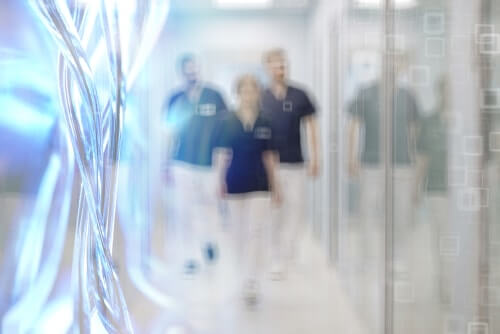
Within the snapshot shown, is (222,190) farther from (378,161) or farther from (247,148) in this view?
(378,161)

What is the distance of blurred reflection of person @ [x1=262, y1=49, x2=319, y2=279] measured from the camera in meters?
2.69

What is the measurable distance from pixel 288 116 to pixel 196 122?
43 centimetres

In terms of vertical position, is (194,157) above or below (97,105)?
below

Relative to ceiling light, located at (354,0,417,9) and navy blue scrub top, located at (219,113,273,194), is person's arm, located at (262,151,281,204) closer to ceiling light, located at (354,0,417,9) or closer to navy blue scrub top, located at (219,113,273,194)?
navy blue scrub top, located at (219,113,273,194)

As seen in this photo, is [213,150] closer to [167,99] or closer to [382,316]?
[167,99]

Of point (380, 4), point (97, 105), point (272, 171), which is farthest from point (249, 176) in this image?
point (380, 4)

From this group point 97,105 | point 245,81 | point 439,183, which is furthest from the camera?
point 245,81

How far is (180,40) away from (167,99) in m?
0.28

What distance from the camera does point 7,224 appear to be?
272cm

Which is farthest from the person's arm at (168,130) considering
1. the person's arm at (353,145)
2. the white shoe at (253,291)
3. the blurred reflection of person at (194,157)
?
the person's arm at (353,145)

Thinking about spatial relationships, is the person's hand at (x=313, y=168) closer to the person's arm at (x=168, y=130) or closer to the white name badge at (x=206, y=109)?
the white name badge at (x=206, y=109)

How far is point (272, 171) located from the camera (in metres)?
2.73

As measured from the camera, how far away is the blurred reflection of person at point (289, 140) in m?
2.69

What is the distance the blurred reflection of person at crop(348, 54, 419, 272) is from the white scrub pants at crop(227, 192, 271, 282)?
0.51m
